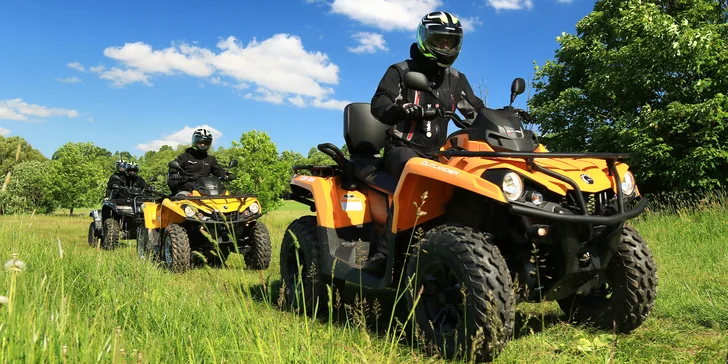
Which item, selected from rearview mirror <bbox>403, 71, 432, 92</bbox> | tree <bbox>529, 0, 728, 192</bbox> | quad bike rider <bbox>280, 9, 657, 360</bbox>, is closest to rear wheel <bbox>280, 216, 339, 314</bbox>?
quad bike rider <bbox>280, 9, 657, 360</bbox>

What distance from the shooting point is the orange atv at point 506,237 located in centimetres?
268

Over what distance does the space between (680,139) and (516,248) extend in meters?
13.8

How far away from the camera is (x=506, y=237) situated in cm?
310

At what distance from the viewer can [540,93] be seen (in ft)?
70.2

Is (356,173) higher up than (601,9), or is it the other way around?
(601,9)

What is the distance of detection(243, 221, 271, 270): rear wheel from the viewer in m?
7.32

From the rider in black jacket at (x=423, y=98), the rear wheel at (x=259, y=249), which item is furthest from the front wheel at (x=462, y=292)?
the rear wheel at (x=259, y=249)

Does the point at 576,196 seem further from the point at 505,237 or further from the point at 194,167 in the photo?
the point at 194,167

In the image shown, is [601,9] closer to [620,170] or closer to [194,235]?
[194,235]

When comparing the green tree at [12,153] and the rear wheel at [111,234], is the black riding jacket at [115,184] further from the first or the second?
the green tree at [12,153]

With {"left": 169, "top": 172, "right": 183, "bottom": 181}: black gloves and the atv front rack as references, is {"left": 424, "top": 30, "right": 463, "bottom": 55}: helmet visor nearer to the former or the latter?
the atv front rack

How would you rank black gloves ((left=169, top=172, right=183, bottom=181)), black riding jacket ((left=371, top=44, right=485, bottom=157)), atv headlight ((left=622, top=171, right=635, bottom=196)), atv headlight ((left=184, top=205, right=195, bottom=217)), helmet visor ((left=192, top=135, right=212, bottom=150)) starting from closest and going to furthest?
1. atv headlight ((left=622, top=171, right=635, bottom=196))
2. black riding jacket ((left=371, top=44, right=485, bottom=157))
3. atv headlight ((left=184, top=205, right=195, bottom=217))
4. black gloves ((left=169, top=172, right=183, bottom=181))
5. helmet visor ((left=192, top=135, right=212, bottom=150))

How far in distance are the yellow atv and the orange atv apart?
12.0 ft

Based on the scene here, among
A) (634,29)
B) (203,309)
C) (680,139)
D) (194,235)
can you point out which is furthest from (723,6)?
(203,309)
